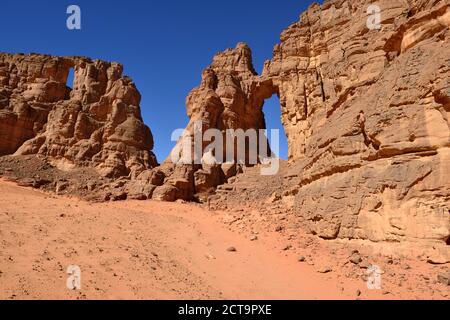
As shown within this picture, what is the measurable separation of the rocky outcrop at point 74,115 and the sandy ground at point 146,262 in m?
13.5

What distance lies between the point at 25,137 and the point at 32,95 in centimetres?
481

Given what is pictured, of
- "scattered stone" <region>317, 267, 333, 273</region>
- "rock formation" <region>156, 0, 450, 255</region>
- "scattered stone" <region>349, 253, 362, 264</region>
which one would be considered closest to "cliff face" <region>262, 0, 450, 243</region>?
"rock formation" <region>156, 0, 450, 255</region>

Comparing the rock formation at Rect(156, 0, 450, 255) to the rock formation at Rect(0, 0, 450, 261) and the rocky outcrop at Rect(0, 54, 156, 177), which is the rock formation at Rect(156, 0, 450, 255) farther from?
the rocky outcrop at Rect(0, 54, 156, 177)

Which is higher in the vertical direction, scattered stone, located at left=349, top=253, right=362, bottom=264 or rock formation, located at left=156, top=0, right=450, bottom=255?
rock formation, located at left=156, top=0, right=450, bottom=255

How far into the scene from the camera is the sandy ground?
7.68m

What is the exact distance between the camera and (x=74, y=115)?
97.2ft

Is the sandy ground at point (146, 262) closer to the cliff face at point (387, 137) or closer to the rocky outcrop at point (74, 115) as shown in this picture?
the cliff face at point (387, 137)

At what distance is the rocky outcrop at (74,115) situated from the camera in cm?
2809

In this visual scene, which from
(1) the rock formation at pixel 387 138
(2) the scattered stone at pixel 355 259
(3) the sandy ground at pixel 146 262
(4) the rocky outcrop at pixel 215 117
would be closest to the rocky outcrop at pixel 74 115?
(4) the rocky outcrop at pixel 215 117

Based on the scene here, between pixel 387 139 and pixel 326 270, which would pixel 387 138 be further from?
pixel 326 270

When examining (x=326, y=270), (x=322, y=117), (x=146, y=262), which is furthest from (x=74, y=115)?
(x=326, y=270)

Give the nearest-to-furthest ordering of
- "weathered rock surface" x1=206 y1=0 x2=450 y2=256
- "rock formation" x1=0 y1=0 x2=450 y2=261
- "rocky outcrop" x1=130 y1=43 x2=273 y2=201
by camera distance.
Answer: "weathered rock surface" x1=206 y1=0 x2=450 y2=256 → "rock formation" x1=0 y1=0 x2=450 y2=261 → "rocky outcrop" x1=130 y1=43 x2=273 y2=201

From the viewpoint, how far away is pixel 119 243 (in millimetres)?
11242

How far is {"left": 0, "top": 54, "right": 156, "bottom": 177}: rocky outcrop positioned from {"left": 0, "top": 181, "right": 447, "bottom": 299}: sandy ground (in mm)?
13542
